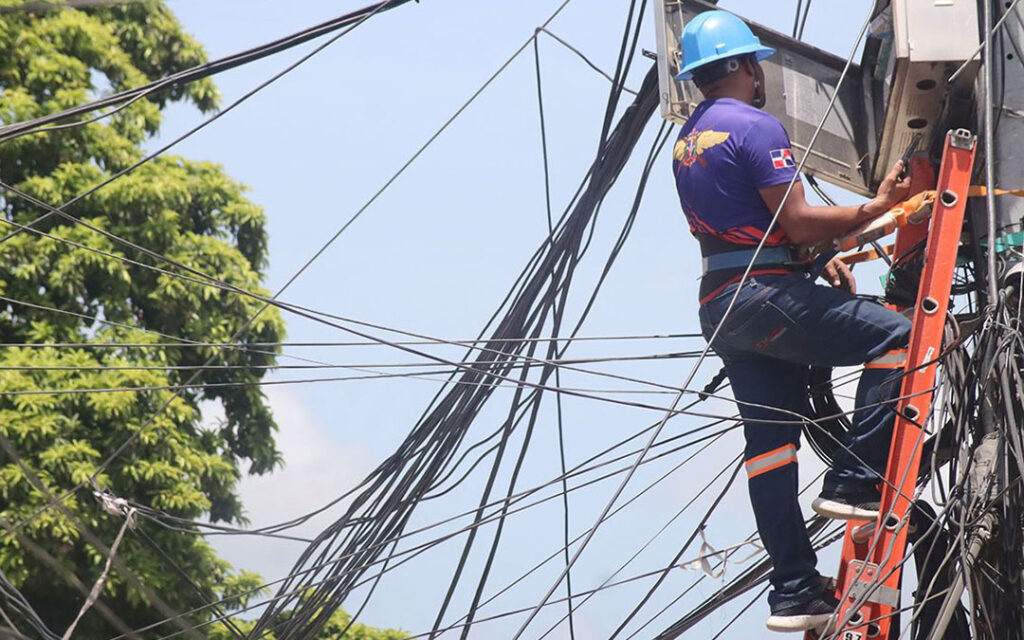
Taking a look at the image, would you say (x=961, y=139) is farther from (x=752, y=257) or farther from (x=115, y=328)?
(x=115, y=328)

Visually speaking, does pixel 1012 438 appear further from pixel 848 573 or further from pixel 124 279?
pixel 124 279

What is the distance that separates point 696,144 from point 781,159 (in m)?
0.27

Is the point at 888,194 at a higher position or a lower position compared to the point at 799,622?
higher

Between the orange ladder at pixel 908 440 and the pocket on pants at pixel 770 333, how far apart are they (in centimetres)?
30

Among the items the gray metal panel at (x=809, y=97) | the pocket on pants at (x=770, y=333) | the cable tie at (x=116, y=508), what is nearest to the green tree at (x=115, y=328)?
the cable tie at (x=116, y=508)

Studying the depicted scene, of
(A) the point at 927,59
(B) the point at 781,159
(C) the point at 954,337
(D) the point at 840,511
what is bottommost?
(D) the point at 840,511

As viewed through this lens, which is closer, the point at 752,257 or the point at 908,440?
the point at 908,440

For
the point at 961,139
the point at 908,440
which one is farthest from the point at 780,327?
the point at 961,139

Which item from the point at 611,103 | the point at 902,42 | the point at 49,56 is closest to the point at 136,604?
the point at 49,56

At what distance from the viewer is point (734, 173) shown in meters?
4.04

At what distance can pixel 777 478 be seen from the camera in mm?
3992

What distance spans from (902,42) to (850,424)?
1.12 meters

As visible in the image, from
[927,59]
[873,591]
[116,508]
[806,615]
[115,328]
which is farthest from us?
[115,328]

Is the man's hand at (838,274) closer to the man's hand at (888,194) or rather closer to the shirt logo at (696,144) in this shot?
the man's hand at (888,194)
